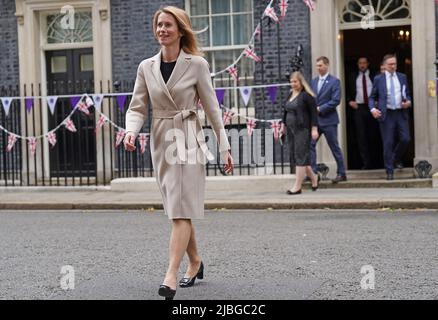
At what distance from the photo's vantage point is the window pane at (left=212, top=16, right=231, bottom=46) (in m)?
15.4

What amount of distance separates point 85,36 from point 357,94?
5.31 m

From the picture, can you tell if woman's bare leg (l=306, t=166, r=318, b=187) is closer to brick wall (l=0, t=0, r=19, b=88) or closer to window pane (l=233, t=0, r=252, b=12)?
window pane (l=233, t=0, r=252, b=12)

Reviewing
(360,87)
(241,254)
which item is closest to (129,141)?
(241,254)

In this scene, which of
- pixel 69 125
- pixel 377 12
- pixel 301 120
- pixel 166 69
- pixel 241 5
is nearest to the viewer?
pixel 166 69

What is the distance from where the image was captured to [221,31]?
1542 cm

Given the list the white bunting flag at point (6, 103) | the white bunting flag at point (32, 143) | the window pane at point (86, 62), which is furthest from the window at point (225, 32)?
the white bunting flag at point (6, 103)

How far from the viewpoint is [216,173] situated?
1471 centimetres

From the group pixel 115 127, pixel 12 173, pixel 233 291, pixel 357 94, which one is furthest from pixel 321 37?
pixel 233 291

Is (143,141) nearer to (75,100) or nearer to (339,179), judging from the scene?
(75,100)

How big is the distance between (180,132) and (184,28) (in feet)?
2.32

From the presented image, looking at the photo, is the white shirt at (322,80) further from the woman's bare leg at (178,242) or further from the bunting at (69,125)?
the woman's bare leg at (178,242)

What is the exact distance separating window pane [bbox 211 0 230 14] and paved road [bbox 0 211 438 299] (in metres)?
5.26

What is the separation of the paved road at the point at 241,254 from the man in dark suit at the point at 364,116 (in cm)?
384
